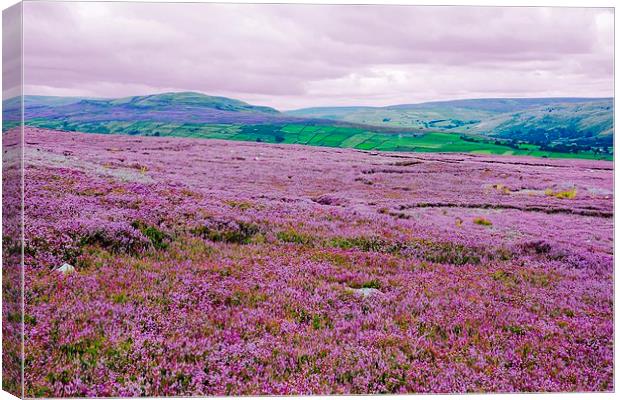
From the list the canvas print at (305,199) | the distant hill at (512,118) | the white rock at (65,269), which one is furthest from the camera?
the distant hill at (512,118)

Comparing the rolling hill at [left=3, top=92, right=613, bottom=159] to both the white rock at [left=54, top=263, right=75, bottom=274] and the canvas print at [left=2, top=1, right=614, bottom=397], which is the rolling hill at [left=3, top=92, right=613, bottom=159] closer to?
the canvas print at [left=2, top=1, right=614, bottom=397]

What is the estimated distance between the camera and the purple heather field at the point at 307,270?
8586 millimetres

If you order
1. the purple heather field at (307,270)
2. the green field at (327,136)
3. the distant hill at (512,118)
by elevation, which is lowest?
the purple heather field at (307,270)

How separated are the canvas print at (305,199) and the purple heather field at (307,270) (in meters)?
0.04

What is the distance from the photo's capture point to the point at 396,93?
38.0ft

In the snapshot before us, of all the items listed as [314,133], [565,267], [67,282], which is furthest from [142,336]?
[565,267]

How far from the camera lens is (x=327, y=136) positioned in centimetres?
1179

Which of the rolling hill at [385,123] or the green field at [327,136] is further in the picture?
the green field at [327,136]

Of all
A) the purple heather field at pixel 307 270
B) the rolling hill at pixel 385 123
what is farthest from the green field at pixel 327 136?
the purple heather field at pixel 307 270

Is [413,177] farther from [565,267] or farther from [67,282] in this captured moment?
[67,282]

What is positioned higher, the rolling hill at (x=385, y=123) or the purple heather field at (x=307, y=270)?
the rolling hill at (x=385, y=123)

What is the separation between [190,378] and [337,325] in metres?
2.53

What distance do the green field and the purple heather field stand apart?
22 centimetres

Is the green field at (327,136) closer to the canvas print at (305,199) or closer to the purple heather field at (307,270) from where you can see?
the canvas print at (305,199)
